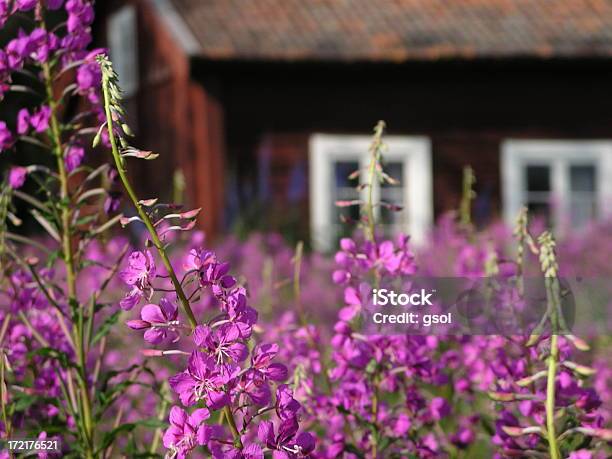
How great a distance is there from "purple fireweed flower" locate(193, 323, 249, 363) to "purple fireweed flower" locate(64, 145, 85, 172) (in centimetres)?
110

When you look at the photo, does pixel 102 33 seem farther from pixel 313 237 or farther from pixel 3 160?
pixel 313 237

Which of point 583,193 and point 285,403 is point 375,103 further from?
point 285,403

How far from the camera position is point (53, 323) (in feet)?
9.61

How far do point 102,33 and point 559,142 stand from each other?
6.24 metres

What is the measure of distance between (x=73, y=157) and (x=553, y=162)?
1149 cm

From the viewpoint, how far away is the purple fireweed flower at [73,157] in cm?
284

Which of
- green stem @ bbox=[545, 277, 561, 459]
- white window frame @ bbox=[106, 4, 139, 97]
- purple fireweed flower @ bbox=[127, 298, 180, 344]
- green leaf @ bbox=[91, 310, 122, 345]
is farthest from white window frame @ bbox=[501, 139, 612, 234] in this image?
purple fireweed flower @ bbox=[127, 298, 180, 344]

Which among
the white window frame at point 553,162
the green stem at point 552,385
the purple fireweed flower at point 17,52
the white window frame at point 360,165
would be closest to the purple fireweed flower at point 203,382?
the green stem at point 552,385

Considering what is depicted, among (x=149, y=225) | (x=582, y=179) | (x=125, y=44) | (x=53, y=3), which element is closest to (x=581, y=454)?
(x=149, y=225)

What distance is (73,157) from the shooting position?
284 cm

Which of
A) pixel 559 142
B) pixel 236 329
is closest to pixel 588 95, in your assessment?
pixel 559 142

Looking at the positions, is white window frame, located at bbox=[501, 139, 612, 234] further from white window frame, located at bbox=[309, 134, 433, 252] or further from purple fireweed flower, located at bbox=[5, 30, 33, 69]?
purple fireweed flower, located at bbox=[5, 30, 33, 69]

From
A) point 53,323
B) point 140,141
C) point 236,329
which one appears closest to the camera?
point 236,329

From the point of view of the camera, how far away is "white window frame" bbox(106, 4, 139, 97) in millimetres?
14320
